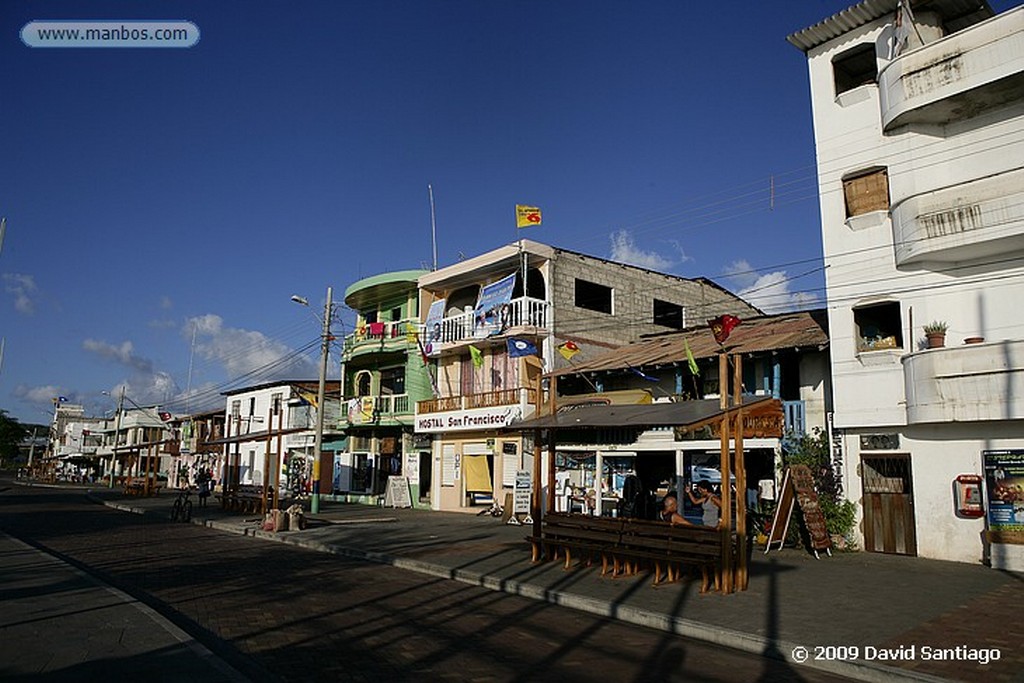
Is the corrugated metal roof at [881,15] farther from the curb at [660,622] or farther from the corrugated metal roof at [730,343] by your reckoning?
the curb at [660,622]

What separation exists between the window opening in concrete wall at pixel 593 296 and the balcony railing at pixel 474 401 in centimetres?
471

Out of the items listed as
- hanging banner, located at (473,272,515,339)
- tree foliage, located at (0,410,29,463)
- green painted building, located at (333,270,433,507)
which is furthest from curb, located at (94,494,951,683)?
tree foliage, located at (0,410,29,463)

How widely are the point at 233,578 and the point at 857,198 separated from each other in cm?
1580

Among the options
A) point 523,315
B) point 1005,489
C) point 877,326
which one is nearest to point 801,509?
point 1005,489

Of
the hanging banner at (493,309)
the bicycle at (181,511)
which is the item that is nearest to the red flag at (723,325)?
the hanging banner at (493,309)

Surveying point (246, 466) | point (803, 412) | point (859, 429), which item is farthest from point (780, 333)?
point (246, 466)

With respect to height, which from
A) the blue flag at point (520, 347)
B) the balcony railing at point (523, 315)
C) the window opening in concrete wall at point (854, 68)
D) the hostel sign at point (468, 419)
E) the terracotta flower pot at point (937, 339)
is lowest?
the hostel sign at point (468, 419)

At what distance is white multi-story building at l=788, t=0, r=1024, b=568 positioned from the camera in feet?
48.7

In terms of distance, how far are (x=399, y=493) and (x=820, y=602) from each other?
22683 millimetres

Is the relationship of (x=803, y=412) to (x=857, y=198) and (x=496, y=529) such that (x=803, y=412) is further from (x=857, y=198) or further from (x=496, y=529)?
(x=496, y=529)

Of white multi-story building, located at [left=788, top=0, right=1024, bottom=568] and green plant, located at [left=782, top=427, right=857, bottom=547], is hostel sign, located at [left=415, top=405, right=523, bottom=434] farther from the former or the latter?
white multi-story building, located at [left=788, top=0, right=1024, bottom=568]

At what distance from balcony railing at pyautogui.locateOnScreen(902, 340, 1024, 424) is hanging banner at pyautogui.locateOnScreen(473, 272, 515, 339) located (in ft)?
46.7

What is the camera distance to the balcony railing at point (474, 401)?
2595 centimetres

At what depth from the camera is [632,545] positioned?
12289 millimetres
